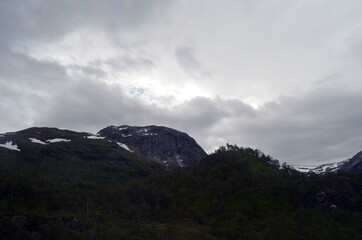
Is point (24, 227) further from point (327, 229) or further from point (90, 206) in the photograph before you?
point (327, 229)

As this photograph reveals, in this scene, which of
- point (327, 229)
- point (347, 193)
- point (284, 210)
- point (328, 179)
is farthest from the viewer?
point (328, 179)

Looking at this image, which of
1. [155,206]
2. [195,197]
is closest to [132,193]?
[155,206]

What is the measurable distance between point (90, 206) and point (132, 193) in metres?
26.7

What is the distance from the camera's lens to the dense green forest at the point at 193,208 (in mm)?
97750

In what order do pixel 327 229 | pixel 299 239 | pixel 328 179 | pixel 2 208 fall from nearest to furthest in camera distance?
pixel 299 239, pixel 327 229, pixel 2 208, pixel 328 179

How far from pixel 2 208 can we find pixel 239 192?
11093cm

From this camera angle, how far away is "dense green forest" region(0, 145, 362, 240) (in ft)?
321

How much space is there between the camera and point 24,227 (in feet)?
311

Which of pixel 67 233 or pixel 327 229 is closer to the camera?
pixel 67 233

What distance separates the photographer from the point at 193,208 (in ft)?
485

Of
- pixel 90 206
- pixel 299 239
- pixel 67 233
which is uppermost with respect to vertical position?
pixel 90 206

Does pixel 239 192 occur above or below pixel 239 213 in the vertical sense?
above

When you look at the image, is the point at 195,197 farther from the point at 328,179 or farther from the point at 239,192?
the point at 328,179

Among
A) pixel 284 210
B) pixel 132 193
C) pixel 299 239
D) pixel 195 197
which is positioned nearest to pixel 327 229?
pixel 299 239
